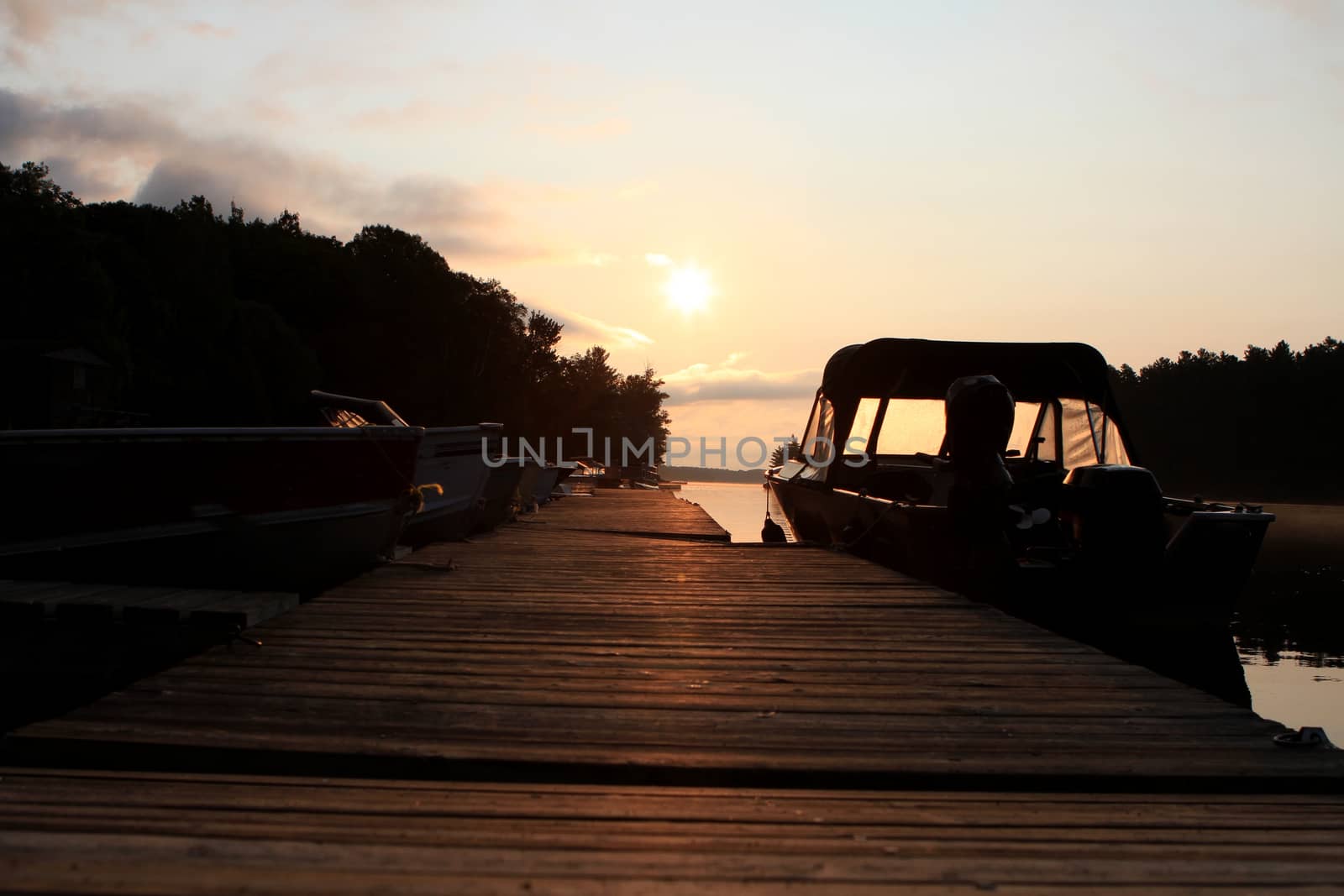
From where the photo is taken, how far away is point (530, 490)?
20.6 metres

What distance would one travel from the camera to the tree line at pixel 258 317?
46.3 meters

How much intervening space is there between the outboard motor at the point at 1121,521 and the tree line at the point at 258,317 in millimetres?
44029

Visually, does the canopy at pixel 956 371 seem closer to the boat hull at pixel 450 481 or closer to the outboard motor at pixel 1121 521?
the outboard motor at pixel 1121 521

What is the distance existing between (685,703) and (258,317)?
54.9m

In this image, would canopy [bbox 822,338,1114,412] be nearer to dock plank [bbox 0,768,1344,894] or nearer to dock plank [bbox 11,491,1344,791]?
dock plank [bbox 11,491,1344,791]

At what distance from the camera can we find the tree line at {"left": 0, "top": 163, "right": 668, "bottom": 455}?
4634 cm

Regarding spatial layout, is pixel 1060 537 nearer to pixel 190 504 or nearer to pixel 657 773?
pixel 657 773

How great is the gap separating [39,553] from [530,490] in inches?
528

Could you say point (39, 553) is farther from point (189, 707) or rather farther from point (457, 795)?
point (457, 795)

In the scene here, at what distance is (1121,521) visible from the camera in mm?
7453

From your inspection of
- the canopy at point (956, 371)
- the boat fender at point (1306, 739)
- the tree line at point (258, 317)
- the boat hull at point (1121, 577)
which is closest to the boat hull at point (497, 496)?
the canopy at point (956, 371)

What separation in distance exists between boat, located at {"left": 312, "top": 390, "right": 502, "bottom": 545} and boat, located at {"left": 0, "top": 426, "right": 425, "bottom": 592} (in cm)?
224

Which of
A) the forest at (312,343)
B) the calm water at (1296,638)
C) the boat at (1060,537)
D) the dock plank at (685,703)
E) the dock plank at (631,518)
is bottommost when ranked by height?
the calm water at (1296,638)

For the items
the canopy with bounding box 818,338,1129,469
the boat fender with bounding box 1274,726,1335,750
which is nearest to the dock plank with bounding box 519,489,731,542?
the canopy with bounding box 818,338,1129,469
